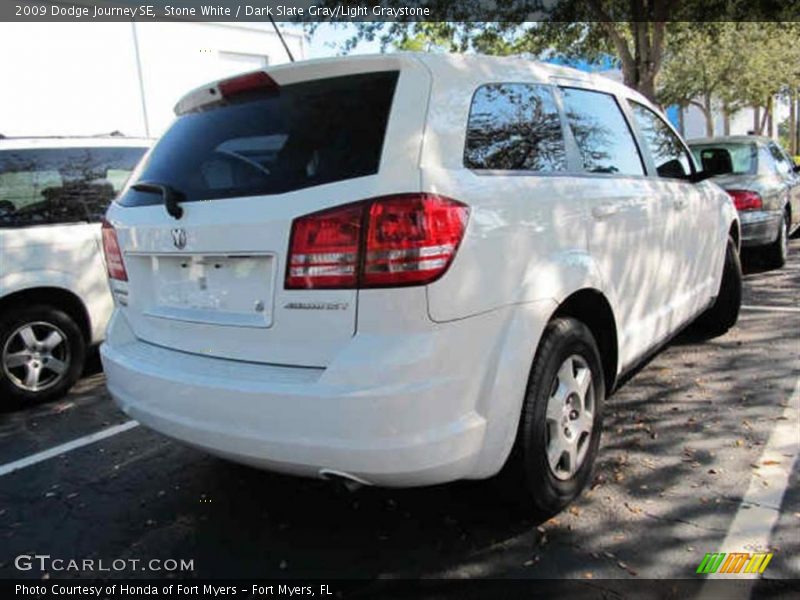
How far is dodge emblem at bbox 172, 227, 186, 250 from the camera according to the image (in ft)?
8.78

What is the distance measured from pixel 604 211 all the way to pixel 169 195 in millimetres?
1839

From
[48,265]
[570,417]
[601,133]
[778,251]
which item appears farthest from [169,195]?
[778,251]

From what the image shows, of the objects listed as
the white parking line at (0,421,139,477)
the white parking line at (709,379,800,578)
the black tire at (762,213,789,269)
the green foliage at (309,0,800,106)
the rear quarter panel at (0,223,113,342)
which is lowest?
the white parking line at (709,379,800,578)

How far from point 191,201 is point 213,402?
76cm

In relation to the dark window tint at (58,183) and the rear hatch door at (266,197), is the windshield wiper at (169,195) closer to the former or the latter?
the rear hatch door at (266,197)

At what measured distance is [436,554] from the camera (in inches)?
110

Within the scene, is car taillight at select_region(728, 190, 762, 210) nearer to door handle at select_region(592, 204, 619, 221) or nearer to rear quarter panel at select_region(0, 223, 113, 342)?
door handle at select_region(592, 204, 619, 221)

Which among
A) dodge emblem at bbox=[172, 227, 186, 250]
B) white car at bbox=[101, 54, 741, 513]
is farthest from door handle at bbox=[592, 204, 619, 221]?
dodge emblem at bbox=[172, 227, 186, 250]

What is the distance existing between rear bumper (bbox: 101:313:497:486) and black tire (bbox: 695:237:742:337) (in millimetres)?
3559

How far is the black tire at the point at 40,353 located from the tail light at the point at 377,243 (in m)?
3.23

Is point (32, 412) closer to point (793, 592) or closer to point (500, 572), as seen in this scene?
point (500, 572)

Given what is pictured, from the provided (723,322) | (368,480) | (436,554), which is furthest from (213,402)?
(723,322)

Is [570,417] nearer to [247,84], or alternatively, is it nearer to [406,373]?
[406,373]

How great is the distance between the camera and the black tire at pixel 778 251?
805 centimetres
